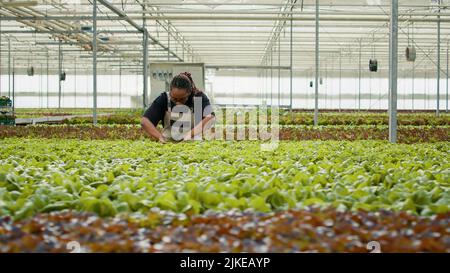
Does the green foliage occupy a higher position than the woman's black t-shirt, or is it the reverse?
the woman's black t-shirt

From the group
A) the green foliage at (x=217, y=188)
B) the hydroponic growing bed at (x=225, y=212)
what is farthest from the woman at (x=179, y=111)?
the hydroponic growing bed at (x=225, y=212)

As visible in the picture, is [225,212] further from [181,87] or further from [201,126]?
[201,126]

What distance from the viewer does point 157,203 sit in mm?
2938

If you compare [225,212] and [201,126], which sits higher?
[201,126]

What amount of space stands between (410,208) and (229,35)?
91.4 ft

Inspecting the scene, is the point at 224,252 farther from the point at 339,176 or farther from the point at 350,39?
the point at 350,39

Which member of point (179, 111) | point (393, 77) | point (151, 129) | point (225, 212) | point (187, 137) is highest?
point (393, 77)

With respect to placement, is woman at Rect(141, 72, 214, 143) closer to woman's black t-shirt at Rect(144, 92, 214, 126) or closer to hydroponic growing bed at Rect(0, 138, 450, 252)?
woman's black t-shirt at Rect(144, 92, 214, 126)

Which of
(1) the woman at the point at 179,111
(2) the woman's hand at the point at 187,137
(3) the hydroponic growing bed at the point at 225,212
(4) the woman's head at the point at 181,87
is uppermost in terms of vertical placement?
(4) the woman's head at the point at 181,87

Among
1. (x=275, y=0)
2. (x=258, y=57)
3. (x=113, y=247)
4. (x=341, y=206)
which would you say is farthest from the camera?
(x=258, y=57)

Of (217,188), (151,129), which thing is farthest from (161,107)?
(217,188)

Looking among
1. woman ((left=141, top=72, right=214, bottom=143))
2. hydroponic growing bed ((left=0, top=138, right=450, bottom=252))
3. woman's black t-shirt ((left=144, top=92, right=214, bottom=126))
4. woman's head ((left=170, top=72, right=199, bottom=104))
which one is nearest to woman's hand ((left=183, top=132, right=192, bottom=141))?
woman ((left=141, top=72, right=214, bottom=143))

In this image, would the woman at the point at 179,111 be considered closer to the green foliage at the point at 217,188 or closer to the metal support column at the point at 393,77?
the green foliage at the point at 217,188

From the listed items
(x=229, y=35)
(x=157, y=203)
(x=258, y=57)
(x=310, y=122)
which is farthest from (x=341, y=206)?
(x=258, y=57)
